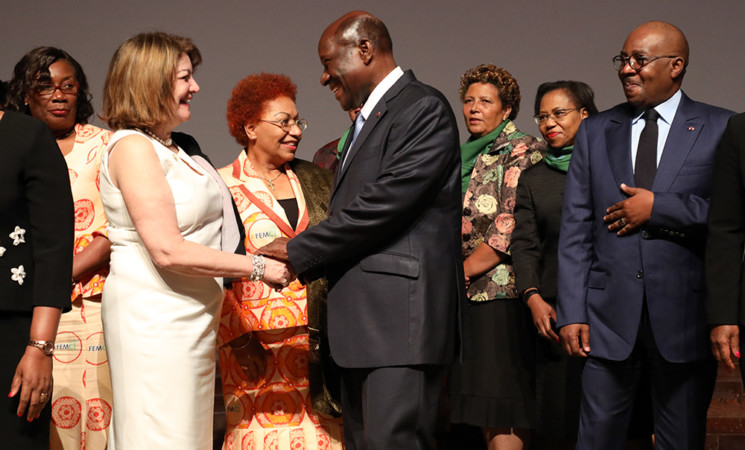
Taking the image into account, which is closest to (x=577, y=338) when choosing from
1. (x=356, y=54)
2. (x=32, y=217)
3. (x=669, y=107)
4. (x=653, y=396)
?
(x=653, y=396)

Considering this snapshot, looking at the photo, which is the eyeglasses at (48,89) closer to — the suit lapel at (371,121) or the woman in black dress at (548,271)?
the suit lapel at (371,121)

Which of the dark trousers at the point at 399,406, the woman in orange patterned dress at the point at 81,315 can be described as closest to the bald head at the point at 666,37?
the dark trousers at the point at 399,406

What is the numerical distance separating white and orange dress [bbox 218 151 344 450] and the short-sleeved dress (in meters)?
0.59

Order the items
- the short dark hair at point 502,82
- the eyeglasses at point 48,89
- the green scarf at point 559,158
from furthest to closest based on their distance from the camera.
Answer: the short dark hair at point 502,82
the green scarf at point 559,158
the eyeglasses at point 48,89

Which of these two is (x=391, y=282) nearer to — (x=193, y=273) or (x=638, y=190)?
(x=193, y=273)

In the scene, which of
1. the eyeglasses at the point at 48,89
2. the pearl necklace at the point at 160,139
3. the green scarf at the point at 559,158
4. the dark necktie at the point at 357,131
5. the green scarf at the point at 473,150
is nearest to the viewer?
the pearl necklace at the point at 160,139

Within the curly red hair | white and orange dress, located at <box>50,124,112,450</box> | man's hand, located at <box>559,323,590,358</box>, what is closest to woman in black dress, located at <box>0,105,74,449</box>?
white and orange dress, located at <box>50,124,112,450</box>

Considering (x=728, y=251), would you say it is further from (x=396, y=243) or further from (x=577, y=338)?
(x=396, y=243)

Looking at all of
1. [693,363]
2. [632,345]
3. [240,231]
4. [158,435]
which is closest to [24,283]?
[158,435]

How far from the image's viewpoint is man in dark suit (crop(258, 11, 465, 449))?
230 centimetres

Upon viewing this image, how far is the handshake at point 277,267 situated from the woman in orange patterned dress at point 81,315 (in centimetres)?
80

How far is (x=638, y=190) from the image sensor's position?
2564 mm

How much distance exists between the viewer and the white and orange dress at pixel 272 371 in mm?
3234

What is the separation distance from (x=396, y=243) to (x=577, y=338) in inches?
30.1
